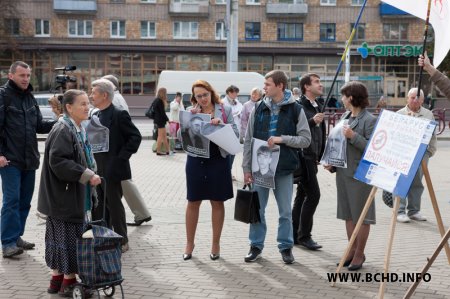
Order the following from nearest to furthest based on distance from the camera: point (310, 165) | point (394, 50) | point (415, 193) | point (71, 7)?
point (310, 165) → point (415, 193) → point (71, 7) → point (394, 50)

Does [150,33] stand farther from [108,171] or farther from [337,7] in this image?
[108,171]

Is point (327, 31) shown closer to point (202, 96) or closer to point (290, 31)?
point (290, 31)

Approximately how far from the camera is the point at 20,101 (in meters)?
7.30

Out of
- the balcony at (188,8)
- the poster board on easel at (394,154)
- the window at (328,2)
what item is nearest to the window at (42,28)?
the balcony at (188,8)

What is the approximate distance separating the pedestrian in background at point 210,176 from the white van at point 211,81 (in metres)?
16.8

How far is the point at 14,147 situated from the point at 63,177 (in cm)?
170

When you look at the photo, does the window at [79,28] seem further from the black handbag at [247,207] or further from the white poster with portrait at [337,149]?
the white poster with portrait at [337,149]

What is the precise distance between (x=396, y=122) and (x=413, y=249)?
240 centimetres

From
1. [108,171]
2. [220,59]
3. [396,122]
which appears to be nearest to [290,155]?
[396,122]

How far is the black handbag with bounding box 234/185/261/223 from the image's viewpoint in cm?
701

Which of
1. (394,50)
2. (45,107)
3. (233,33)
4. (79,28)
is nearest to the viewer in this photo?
(45,107)

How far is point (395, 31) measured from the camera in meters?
53.4

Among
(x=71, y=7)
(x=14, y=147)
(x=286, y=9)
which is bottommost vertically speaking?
(x=14, y=147)

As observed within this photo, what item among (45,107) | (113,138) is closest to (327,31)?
(45,107)
